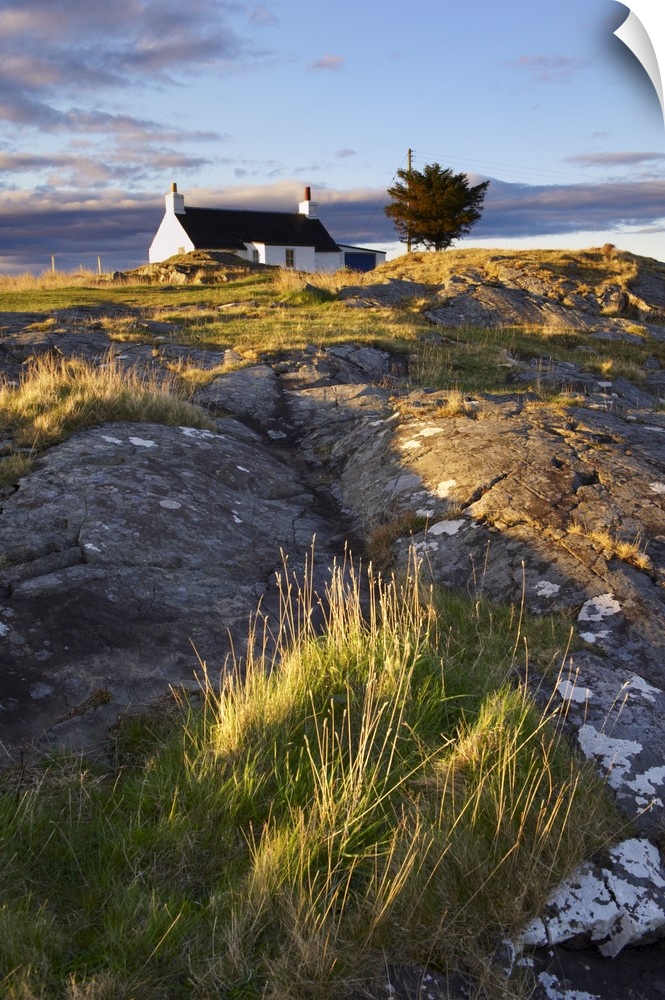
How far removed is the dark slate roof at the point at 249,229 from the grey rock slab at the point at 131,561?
138 ft

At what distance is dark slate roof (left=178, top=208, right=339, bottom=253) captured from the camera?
156 ft

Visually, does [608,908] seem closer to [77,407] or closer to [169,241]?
[77,407]

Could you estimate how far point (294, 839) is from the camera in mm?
3082

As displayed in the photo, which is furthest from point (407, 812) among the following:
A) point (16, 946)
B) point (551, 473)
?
point (551, 473)

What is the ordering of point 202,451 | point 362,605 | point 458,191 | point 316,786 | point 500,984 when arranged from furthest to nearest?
point 458,191 < point 202,451 < point 362,605 < point 316,786 < point 500,984

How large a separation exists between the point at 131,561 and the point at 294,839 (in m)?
3.01

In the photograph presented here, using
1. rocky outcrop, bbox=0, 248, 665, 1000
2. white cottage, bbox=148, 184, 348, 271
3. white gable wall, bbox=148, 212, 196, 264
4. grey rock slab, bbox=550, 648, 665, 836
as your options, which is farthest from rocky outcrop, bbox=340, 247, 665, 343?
white gable wall, bbox=148, 212, 196, 264

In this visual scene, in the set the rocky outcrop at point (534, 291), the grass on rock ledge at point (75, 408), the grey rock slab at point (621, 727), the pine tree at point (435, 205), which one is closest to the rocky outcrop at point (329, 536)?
the grey rock slab at point (621, 727)

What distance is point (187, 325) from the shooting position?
18.4 metres

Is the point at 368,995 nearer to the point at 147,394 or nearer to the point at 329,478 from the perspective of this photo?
the point at 329,478

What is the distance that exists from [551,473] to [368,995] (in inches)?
206

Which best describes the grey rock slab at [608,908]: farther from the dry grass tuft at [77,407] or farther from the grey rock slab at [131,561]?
the dry grass tuft at [77,407]

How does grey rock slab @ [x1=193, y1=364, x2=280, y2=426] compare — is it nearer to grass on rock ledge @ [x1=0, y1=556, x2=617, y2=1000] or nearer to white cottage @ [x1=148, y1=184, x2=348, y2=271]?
grass on rock ledge @ [x1=0, y1=556, x2=617, y2=1000]

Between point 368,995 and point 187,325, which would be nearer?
point 368,995
